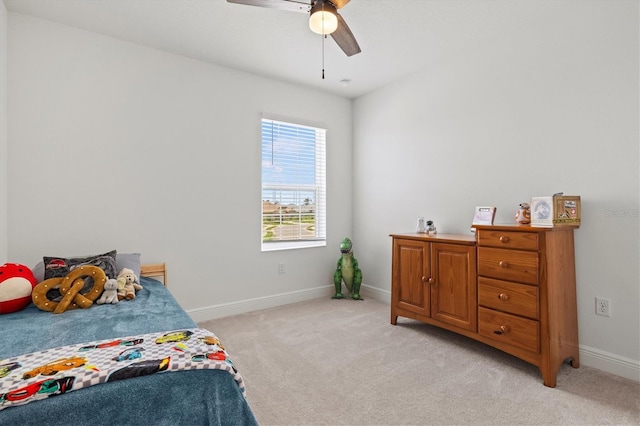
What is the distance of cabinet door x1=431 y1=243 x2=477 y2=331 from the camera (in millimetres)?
2521

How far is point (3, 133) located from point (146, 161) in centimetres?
95

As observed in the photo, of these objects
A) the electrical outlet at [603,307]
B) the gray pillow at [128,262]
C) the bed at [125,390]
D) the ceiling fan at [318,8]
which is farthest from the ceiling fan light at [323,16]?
the electrical outlet at [603,307]

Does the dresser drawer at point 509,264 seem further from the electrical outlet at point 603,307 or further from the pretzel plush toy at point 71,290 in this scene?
the pretzel plush toy at point 71,290

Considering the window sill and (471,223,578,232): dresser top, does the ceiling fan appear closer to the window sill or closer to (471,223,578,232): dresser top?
(471,223,578,232): dresser top

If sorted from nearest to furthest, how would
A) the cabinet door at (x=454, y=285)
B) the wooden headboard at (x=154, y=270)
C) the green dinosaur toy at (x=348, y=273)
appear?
1. the cabinet door at (x=454, y=285)
2. the wooden headboard at (x=154, y=270)
3. the green dinosaur toy at (x=348, y=273)

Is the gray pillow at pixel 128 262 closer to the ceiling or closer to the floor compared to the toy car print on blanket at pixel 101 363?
closer to the ceiling

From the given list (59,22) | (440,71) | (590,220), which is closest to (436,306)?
(590,220)

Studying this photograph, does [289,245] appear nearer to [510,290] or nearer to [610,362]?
[510,290]

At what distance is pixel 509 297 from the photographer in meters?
2.26

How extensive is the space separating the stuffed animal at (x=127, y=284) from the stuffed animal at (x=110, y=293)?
0.05 m

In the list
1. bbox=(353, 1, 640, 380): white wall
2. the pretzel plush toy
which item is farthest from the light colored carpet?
the pretzel plush toy

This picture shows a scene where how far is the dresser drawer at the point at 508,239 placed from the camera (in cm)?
212

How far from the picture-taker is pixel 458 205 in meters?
3.17

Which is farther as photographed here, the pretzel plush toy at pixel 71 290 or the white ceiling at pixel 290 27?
the white ceiling at pixel 290 27
